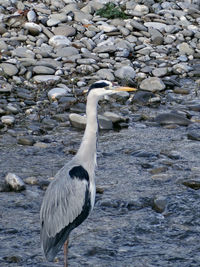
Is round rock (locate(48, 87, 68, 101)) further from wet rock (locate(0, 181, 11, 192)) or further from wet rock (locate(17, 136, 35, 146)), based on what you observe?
wet rock (locate(0, 181, 11, 192))

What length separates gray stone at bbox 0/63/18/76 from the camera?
33.2 feet

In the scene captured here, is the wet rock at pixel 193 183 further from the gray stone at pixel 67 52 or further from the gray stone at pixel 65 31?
the gray stone at pixel 65 31

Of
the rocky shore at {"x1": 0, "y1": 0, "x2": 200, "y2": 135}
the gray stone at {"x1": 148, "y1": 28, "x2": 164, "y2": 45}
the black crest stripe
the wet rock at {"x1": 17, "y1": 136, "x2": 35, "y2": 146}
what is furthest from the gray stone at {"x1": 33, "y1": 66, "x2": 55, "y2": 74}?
the black crest stripe

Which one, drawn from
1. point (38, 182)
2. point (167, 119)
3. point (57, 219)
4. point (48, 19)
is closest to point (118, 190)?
point (38, 182)

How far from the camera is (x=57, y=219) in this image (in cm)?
480

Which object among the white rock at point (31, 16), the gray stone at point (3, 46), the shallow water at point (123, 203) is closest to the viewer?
the shallow water at point (123, 203)

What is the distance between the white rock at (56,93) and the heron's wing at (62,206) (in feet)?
15.5

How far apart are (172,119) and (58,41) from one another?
368 cm

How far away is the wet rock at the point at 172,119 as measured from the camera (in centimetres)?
887

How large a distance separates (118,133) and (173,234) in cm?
305

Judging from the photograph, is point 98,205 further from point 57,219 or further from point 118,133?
point 118,133

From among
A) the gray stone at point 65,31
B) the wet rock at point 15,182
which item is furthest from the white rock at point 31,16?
the wet rock at point 15,182

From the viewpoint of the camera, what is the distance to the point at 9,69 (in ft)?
33.4

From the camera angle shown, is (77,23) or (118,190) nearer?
(118,190)
